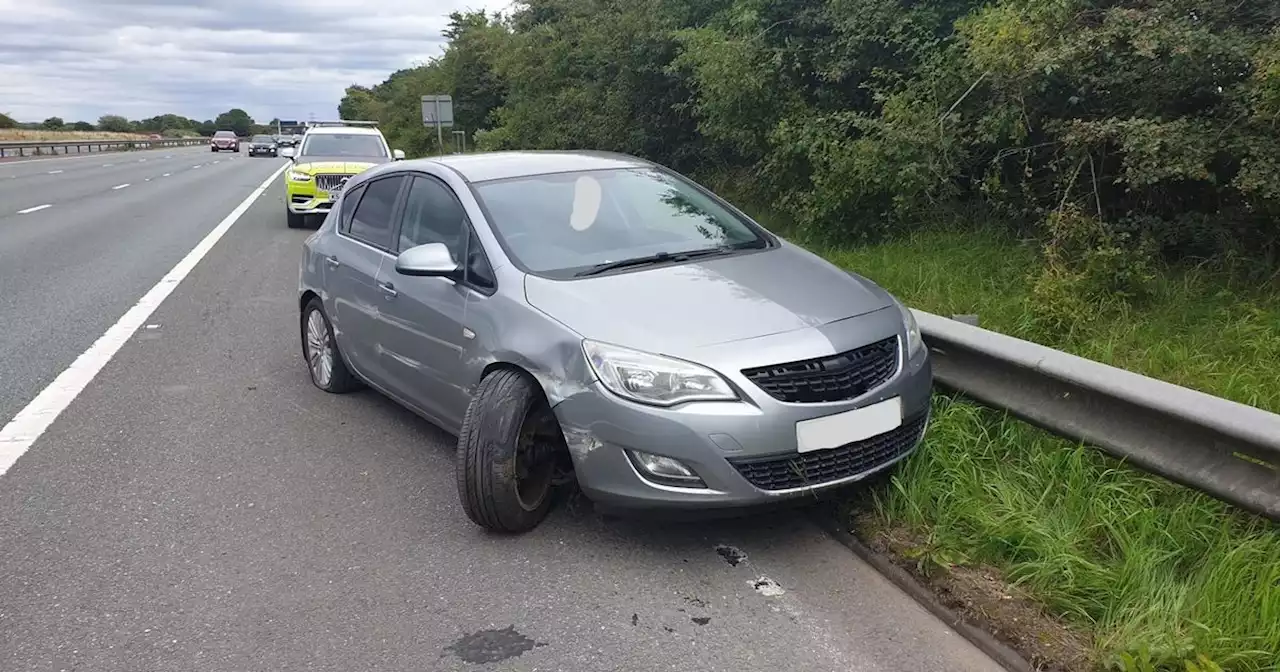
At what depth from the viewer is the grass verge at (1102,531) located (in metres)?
3.12

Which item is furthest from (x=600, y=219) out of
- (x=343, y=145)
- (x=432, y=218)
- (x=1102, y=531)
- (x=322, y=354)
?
(x=343, y=145)

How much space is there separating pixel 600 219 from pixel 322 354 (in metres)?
2.38

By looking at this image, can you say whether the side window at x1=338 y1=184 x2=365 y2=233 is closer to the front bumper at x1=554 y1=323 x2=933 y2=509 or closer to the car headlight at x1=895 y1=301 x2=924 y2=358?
the front bumper at x1=554 y1=323 x2=933 y2=509

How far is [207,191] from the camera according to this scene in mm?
26094

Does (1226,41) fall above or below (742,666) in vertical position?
above

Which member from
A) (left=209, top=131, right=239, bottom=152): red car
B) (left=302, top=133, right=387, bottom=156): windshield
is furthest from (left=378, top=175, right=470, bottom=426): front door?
(left=209, top=131, right=239, bottom=152): red car

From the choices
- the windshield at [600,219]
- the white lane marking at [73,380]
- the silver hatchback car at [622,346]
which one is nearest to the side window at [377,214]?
the silver hatchback car at [622,346]

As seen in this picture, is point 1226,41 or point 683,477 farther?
point 1226,41

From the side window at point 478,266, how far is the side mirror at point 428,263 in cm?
8

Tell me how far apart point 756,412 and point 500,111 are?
2563cm

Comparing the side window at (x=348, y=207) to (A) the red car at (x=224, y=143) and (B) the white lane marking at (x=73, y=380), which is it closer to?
(B) the white lane marking at (x=73, y=380)

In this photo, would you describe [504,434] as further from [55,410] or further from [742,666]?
[55,410]

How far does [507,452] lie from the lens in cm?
402

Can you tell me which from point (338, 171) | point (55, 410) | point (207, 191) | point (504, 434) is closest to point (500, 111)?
point (207, 191)
